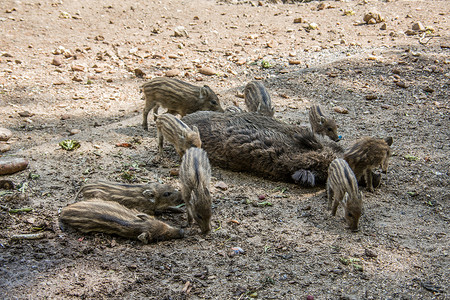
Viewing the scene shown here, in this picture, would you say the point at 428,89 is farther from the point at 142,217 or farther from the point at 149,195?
the point at 142,217

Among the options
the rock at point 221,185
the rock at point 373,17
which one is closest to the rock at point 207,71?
the rock at point 221,185

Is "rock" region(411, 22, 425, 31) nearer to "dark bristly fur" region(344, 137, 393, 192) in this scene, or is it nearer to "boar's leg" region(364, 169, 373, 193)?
"dark bristly fur" region(344, 137, 393, 192)

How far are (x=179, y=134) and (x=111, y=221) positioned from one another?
6.33 ft

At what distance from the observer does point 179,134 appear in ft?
19.5

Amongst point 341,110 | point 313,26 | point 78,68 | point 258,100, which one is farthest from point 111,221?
point 313,26

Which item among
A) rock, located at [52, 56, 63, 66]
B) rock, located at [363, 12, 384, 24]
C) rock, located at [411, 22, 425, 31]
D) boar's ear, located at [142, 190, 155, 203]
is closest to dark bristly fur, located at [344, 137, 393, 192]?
boar's ear, located at [142, 190, 155, 203]

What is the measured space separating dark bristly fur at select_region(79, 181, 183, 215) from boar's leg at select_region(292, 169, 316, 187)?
152 cm

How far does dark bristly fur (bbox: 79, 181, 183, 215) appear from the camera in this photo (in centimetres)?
473

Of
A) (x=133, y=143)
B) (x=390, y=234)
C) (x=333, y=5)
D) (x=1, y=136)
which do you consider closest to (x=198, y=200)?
(x=390, y=234)

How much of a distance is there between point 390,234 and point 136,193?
8.73ft

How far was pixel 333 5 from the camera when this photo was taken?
14180mm

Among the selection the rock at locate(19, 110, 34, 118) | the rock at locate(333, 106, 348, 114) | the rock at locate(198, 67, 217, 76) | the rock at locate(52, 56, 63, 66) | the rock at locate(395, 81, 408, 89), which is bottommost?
the rock at locate(19, 110, 34, 118)

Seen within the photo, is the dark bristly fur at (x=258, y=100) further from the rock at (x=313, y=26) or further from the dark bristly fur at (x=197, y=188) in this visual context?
the rock at (x=313, y=26)

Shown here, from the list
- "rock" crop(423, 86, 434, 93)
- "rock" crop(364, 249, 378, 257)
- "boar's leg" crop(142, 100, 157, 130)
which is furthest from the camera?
"rock" crop(423, 86, 434, 93)
